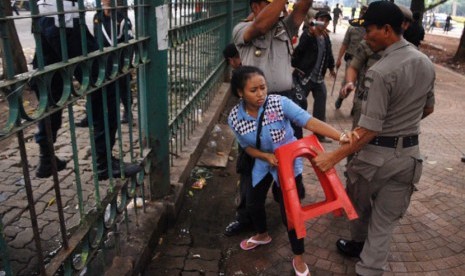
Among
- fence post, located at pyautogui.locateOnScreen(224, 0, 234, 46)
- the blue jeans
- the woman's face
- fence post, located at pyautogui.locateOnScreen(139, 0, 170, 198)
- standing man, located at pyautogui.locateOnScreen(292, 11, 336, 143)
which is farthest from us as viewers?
fence post, located at pyautogui.locateOnScreen(224, 0, 234, 46)

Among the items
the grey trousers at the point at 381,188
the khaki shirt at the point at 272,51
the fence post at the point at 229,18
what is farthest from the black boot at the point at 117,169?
the fence post at the point at 229,18

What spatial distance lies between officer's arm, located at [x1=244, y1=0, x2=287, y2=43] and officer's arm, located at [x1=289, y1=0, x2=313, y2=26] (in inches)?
9.0

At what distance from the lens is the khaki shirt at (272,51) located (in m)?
3.21

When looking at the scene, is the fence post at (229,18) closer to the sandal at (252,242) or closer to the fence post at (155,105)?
the fence post at (155,105)

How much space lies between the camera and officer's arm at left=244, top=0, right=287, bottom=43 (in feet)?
9.72

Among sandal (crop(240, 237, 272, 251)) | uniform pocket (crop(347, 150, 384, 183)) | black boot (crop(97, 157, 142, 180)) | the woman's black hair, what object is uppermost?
the woman's black hair

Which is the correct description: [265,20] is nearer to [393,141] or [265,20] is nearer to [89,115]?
[393,141]

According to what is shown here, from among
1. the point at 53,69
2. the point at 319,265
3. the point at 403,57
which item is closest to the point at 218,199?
the point at 319,265

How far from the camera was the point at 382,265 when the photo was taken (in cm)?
270

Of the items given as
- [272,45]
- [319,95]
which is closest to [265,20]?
[272,45]

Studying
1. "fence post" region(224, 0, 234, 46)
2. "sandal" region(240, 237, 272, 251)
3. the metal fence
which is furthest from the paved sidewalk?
"fence post" region(224, 0, 234, 46)

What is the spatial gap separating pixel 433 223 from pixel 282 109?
6.34ft

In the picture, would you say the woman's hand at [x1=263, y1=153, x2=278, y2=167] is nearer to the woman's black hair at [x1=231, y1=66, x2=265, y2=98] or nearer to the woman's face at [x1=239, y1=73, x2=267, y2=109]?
the woman's face at [x1=239, y1=73, x2=267, y2=109]

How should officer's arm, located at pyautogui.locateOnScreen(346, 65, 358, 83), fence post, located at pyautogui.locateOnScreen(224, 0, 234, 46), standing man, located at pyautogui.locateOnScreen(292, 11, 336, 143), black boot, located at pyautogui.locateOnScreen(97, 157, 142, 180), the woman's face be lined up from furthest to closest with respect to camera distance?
1. fence post, located at pyautogui.locateOnScreen(224, 0, 234, 46)
2. standing man, located at pyautogui.locateOnScreen(292, 11, 336, 143)
3. officer's arm, located at pyautogui.locateOnScreen(346, 65, 358, 83)
4. black boot, located at pyautogui.locateOnScreen(97, 157, 142, 180)
5. the woman's face
